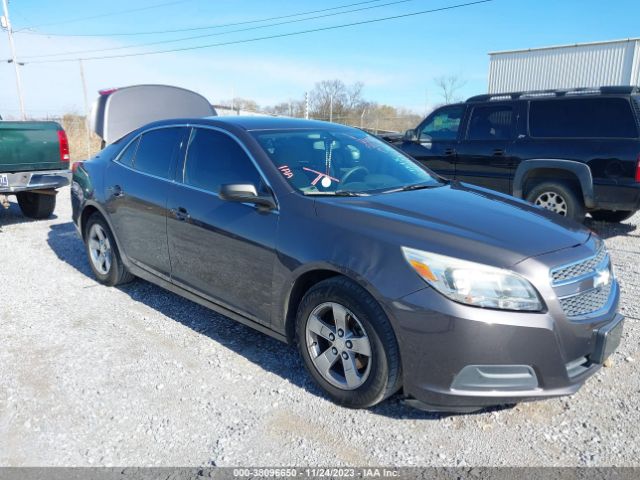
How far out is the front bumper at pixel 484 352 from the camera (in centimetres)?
245

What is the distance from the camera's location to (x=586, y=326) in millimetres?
2594

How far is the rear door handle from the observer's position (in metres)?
4.60

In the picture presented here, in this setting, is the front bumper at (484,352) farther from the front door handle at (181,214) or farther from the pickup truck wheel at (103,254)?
the pickup truck wheel at (103,254)

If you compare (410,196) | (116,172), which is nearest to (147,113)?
(116,172)

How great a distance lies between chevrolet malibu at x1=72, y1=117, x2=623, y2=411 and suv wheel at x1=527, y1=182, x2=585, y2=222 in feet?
11.9

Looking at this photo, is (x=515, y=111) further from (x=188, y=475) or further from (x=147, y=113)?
(x=188, y=475)

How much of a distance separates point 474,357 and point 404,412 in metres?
0.70

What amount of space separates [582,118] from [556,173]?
2.53ft

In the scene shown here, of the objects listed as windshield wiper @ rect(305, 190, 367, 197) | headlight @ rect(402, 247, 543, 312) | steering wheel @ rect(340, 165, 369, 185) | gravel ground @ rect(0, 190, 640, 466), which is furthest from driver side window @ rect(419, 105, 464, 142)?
headlight @ rect(402, 247, 543, 312)

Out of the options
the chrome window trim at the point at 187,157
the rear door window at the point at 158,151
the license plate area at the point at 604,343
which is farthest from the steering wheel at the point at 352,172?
the license plate area at the point at 604,343

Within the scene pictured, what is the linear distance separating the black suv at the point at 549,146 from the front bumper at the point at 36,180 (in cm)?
545

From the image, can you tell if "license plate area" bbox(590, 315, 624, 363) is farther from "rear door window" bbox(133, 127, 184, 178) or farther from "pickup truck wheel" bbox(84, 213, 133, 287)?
"pickup truck wheel" bbox(84, 213, 133, 287)

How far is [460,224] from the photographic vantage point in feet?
9.49

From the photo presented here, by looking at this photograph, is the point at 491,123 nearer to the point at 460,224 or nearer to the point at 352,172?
the point at 352,172
